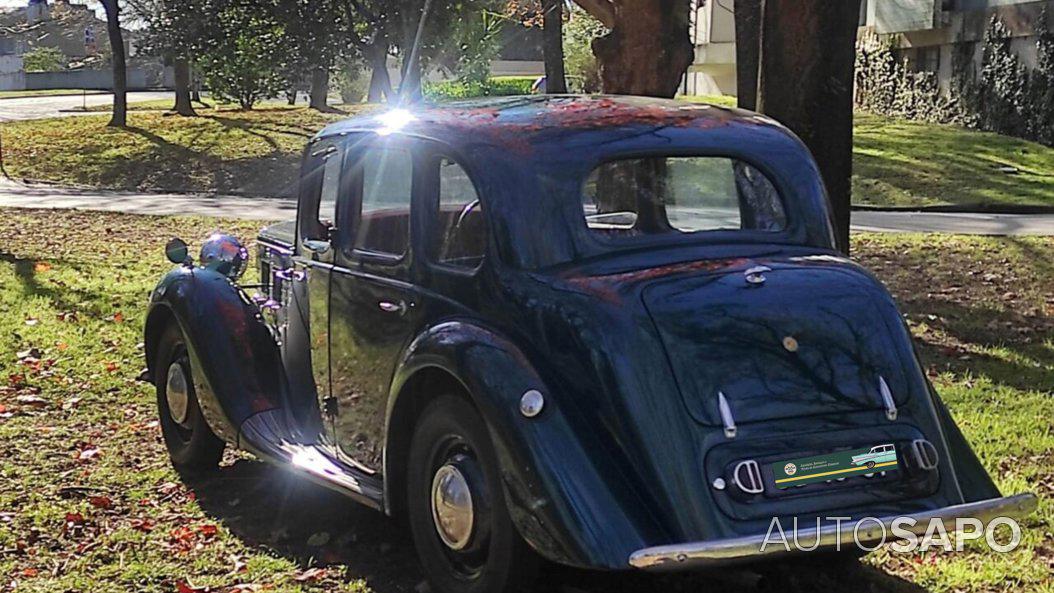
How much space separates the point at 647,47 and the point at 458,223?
9.06 m

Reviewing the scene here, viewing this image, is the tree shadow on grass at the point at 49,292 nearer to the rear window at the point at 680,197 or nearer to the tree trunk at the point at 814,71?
the tree trunk at the point at 814,71

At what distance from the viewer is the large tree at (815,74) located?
896cm

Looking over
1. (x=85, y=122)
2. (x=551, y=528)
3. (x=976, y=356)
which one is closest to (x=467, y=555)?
(x=551, y=528)

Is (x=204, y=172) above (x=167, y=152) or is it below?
below

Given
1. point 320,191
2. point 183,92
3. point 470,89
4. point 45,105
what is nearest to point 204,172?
point 183,92

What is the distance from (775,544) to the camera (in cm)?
390

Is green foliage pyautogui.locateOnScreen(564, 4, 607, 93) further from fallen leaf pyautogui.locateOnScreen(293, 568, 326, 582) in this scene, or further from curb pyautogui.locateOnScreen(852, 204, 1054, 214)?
fallen leaf pyautogui.locateOnScreen(293, 568, 326, 582)

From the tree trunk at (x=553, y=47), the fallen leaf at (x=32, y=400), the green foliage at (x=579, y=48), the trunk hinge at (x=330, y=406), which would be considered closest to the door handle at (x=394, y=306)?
the trunk hinge at (x=330, y=406)

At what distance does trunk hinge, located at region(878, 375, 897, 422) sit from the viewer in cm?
428

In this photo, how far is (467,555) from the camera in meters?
4.54

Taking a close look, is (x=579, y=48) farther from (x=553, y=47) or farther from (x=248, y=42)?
(x=553, y=47)

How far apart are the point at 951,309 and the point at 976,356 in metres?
1.76

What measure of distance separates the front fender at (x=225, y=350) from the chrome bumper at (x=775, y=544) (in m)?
2.58

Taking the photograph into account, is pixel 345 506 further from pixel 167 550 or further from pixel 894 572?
pixel 894 572
